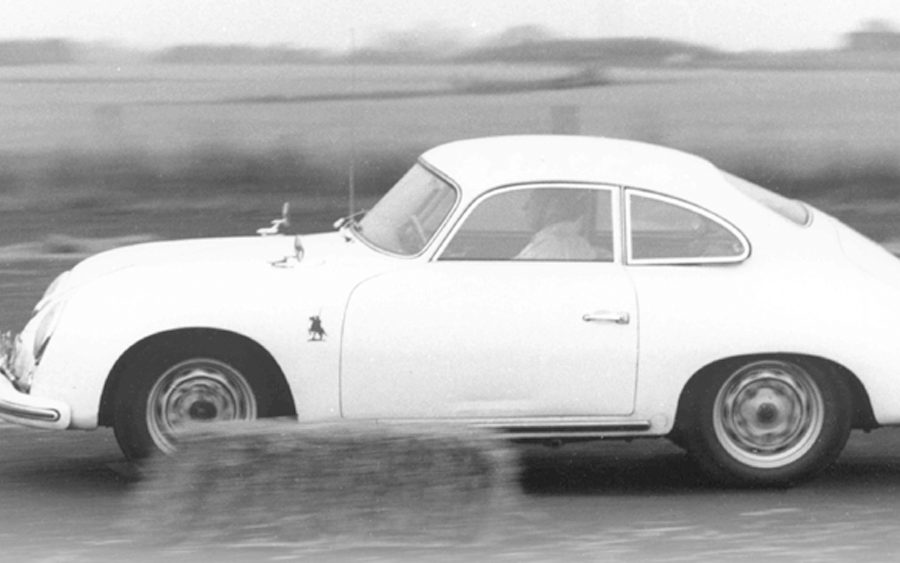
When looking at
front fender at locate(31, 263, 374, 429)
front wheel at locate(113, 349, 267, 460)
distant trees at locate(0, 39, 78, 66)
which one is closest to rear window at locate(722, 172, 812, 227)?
front fender at locate(31, 263, 374, 429)

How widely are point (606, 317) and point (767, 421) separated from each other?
2.41 ft

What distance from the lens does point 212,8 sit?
14.7 m

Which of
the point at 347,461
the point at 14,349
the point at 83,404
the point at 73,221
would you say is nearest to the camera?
the point at 347,461

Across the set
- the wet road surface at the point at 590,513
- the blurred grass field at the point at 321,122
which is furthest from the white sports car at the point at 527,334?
the blurred grass field at the point at 321,122

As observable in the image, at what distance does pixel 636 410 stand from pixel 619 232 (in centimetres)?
68

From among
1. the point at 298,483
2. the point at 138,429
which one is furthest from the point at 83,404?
the point at 298,483

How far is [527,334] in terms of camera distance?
7.94 metres

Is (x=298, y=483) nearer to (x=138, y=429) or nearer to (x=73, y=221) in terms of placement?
(x=138, y=429)

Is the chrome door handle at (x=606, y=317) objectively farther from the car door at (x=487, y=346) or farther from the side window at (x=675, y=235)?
the side window at (x=675, y=235)

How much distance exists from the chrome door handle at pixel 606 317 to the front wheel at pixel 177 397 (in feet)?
4.03

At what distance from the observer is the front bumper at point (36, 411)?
791 cm

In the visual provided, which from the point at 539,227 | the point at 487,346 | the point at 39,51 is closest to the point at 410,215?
the point at 539,227

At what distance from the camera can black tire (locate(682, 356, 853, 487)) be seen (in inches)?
317

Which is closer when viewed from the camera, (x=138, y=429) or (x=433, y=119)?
(x=138, y=429)
